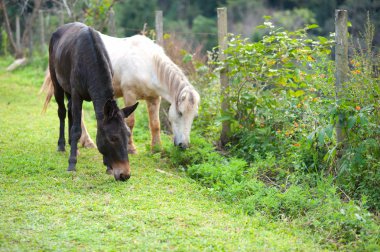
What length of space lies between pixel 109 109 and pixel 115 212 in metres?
1.32

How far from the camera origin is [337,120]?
16.7 ft

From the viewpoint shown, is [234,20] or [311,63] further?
[234,20]

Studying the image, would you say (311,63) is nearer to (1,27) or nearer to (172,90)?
(172,90)

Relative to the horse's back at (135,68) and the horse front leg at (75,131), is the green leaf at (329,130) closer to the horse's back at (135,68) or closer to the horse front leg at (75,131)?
the horse's back at (135,68)

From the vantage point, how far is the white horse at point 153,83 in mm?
6793

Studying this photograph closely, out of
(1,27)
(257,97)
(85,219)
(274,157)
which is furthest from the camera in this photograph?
(1,27)

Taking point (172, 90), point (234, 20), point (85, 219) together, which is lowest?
point (234, 20)

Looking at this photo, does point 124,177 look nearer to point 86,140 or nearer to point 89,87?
point 89,87

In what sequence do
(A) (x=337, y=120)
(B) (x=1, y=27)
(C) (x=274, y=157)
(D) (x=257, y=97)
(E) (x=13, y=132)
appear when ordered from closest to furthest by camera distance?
(A) (x=337, y=120)
(C) (x=274, y=157)
(D) (x=257, y=97)
(E) (x=13, y=132)
(B) (x=1, y=27)

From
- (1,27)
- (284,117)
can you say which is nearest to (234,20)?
(1,27)

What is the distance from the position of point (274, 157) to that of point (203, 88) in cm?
319

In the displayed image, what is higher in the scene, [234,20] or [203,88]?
[203,88]

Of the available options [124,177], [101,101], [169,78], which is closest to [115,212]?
[124,177]

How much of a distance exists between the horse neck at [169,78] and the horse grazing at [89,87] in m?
0.91
